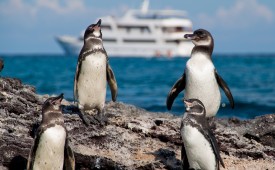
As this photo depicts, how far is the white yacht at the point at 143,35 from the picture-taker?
8862 centimetres

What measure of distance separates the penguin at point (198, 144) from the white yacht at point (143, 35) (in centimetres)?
8110

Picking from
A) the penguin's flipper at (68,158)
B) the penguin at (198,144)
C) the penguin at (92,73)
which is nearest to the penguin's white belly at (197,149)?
the penguin at (198,144)

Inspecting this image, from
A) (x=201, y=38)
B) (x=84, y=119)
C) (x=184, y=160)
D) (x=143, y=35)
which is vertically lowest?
(x=184, y=160)

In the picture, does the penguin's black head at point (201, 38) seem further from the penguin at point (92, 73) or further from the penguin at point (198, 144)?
the penguin at point (198, 144)

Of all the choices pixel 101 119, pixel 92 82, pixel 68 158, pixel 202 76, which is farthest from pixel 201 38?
pixel 68 158

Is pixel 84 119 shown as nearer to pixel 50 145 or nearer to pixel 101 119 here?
pixel 101 119

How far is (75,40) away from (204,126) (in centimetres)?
8837

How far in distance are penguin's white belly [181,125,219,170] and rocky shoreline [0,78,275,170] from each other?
0.35m

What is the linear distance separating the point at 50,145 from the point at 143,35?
84.0 meters

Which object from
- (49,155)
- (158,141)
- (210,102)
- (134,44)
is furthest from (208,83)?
(134,44)

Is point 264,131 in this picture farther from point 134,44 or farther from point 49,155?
point 134,44

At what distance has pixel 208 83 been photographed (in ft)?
24.9

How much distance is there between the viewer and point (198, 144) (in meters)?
6.49

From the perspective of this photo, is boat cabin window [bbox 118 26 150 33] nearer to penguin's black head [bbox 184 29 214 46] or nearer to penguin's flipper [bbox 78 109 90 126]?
penguin's black head [bbox 184 29 214 46]
